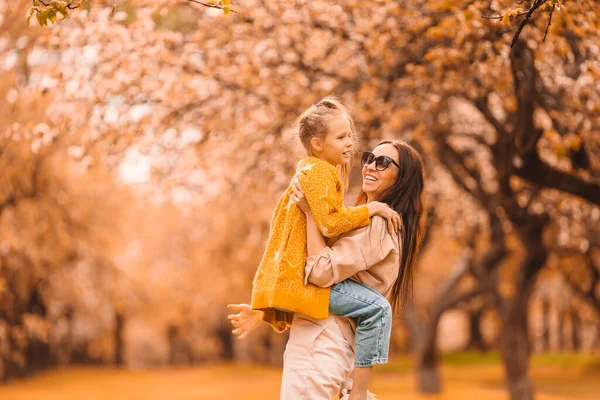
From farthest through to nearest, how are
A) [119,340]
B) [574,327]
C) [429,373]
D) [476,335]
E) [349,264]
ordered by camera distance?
[476,335]
[119,340]
[574,327]
[429,373]
[349,264]

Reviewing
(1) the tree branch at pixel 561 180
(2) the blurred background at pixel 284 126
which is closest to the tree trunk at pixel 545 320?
(2) the blurred background at pixel 284 126

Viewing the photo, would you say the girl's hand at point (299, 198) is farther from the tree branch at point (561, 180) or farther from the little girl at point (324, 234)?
the tree branch at point (561, 180)

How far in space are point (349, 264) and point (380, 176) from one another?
57 centimetres

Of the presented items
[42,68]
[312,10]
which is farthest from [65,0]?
[42,68]

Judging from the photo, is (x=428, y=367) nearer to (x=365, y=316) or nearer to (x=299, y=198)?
(x=365, y=316)

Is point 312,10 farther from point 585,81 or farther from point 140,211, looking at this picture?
point 140,211

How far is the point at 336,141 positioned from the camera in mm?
4164

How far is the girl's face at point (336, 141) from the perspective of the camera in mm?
4156

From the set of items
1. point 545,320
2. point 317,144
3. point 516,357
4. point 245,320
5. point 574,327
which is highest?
point 317,144

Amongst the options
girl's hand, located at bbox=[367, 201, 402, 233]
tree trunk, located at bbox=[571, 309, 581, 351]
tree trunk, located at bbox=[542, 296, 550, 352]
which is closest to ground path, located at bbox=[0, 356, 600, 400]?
tree trunk, located at bbox=[542, 296, 550, 352]

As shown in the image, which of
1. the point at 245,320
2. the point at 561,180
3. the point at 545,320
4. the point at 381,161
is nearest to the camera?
the point at 381,161

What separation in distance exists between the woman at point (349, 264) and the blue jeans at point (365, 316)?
0.06 m

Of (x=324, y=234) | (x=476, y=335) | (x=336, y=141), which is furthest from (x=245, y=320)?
(x=476, y=335)

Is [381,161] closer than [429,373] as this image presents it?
Yes
